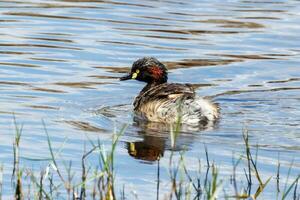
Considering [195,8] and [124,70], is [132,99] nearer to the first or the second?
[124,70]

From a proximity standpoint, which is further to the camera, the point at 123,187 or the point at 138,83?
the point at 138,83

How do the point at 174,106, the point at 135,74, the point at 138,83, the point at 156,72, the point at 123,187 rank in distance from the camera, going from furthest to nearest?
the point at 138,83 < the point at 135,74 < the point at 156,72 < the point at 174,106 < the point at 123,187

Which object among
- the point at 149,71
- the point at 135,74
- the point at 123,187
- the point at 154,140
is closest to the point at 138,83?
the point at 135,74

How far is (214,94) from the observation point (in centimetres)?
1315

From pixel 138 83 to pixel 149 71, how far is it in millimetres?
1449

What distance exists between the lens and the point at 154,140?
10570 millimetres

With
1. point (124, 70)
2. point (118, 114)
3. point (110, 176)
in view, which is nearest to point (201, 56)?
point (124, 70)

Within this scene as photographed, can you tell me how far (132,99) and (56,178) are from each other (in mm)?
4511

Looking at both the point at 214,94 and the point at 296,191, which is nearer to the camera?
the point at 296,191

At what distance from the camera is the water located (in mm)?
10055

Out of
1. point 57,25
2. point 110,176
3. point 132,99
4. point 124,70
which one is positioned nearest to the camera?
point 110,176

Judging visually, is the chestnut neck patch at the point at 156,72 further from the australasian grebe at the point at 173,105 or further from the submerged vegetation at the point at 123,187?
the submerged vegetation at the point at 123,187

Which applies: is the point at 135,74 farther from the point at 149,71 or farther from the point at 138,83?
the point at 138,83

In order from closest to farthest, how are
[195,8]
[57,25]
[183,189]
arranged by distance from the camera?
[183,189]
[57,25]
[195,8]
